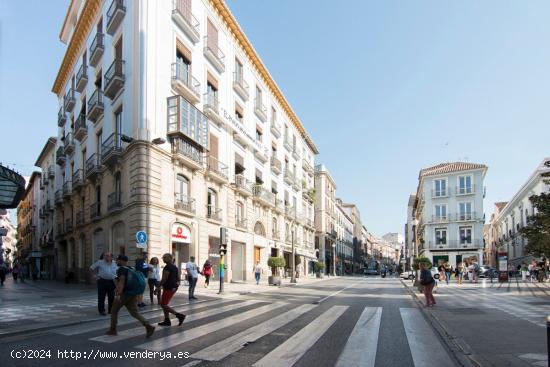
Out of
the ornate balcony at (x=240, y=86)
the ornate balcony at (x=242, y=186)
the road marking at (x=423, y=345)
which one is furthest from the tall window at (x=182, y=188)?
the road marking at (x=423, y=345)

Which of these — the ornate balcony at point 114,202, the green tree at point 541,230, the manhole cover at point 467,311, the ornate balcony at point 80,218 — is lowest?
the manhole cover at point 467,311

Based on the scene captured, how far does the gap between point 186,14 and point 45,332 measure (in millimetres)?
20056

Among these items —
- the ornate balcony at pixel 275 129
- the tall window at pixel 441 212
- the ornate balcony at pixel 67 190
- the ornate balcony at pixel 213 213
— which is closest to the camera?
the ornate balcony at pixel 213 213

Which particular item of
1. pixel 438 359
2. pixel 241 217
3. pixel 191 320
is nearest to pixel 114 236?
pixel 241 217

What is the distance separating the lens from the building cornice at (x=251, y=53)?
29041 mm

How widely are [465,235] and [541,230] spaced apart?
1730 inches

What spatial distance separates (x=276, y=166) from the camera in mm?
40344

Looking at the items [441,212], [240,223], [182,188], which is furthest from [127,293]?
[441,212]

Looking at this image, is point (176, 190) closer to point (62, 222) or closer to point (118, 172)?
point (118, 172)

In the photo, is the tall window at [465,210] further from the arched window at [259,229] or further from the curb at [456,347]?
the curb at [456,347]

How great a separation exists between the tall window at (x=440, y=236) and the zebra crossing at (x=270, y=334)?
5036cm

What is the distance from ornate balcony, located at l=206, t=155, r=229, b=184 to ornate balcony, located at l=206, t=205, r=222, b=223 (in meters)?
1.74

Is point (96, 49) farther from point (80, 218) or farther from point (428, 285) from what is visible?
point (428, 285)

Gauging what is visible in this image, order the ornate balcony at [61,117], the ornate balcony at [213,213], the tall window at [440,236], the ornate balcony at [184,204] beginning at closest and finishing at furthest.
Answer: the ornate balcony at [184,204] → the ornate balcony at [213,213] → the ornate balcony at [61,117] → the tall window at [440,236]
